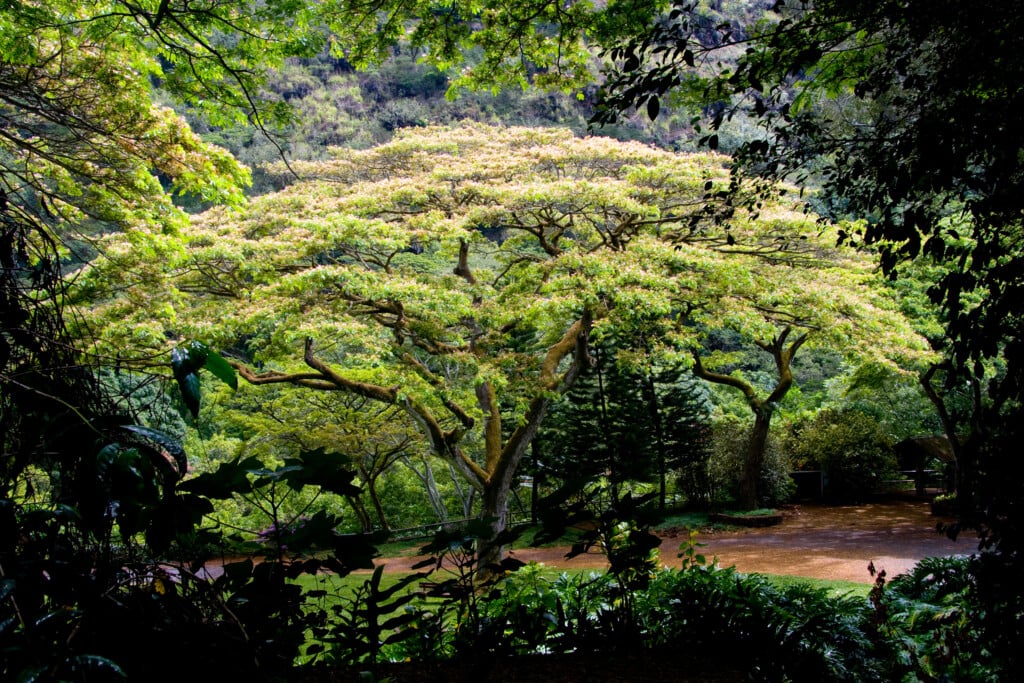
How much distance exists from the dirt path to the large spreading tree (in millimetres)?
2449

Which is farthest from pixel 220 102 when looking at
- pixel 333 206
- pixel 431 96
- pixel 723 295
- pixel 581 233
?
pixel 431 96

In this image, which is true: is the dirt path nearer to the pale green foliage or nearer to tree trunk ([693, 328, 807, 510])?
tree trunk ([693, 328, 807, 510])

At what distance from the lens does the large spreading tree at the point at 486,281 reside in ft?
22.9

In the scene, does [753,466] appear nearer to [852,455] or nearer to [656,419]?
[656,419]

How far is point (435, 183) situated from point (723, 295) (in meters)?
3.92

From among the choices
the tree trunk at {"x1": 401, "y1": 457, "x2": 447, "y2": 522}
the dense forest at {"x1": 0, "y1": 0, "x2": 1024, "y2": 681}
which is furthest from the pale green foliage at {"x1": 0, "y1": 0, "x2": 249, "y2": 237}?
the tree trunk at {"x1": 401, "y1": 457, "x2": 447, "y2": 522}

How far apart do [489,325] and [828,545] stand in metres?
5.69

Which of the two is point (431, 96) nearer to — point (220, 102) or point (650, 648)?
point (220, 102)

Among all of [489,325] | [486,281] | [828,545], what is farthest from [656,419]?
[489,325]

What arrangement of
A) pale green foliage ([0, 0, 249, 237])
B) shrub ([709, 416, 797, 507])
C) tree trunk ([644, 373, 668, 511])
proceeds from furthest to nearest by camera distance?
tree trunk ([644, 373, 668, 511]), shrub ([709, 416, 797, 507]), pale green foliage ([0, 0, 249, 237])

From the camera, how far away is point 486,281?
9.34 metres

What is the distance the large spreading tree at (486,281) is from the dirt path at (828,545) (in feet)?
8.04

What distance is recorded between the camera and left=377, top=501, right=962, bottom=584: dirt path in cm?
777

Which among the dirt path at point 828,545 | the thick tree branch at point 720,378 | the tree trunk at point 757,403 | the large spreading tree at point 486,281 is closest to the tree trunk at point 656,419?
the tree trunk at point 757,403
